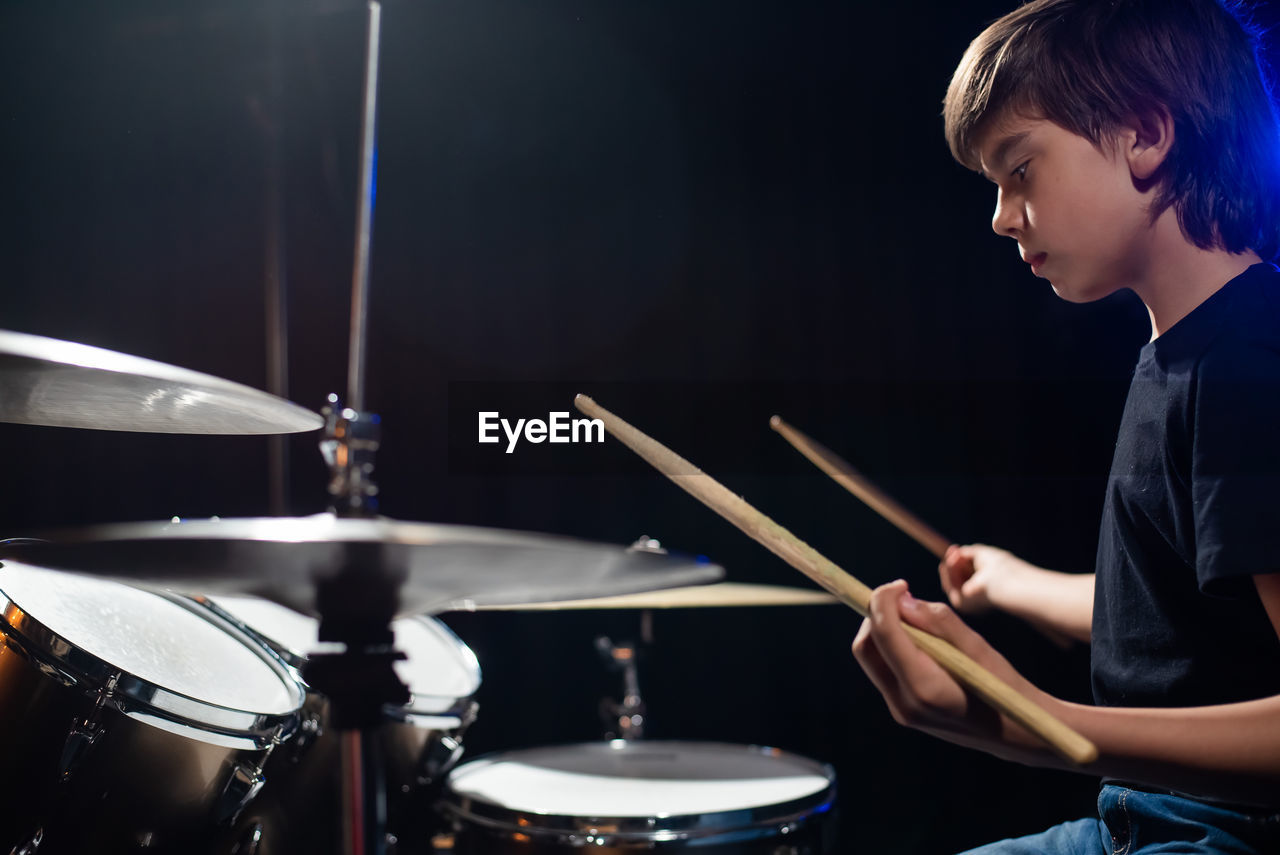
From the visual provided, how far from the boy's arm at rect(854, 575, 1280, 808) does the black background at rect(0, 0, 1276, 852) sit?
1223mm

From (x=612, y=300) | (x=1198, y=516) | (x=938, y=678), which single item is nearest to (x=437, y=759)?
(x=938, y=678)

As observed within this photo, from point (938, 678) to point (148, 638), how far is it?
744 mm

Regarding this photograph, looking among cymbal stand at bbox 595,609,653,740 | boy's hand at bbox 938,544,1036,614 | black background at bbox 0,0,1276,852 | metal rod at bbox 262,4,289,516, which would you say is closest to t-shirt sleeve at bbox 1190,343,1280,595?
boy's hand at bbox 938,544,1036,614

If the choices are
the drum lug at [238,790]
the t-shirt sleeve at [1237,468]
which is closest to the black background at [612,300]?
the drum lug at [238,790]

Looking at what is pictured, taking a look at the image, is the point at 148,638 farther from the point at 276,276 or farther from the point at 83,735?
the point at 276,276

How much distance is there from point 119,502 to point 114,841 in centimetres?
143

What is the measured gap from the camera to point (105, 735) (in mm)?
754

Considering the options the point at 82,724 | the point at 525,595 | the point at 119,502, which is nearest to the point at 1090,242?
the point at 525,595

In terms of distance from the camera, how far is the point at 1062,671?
1.72 m

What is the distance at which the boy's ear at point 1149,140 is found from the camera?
758mm

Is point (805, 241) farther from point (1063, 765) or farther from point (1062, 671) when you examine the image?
point (1063, 765)

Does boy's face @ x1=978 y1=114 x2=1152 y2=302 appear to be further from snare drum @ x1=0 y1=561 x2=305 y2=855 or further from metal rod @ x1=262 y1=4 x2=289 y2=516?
metal rod @ x1=262 y1=4 x2=289 y2=516

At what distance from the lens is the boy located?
556 mm

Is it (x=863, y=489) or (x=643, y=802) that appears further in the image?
(x=863, y=489)
